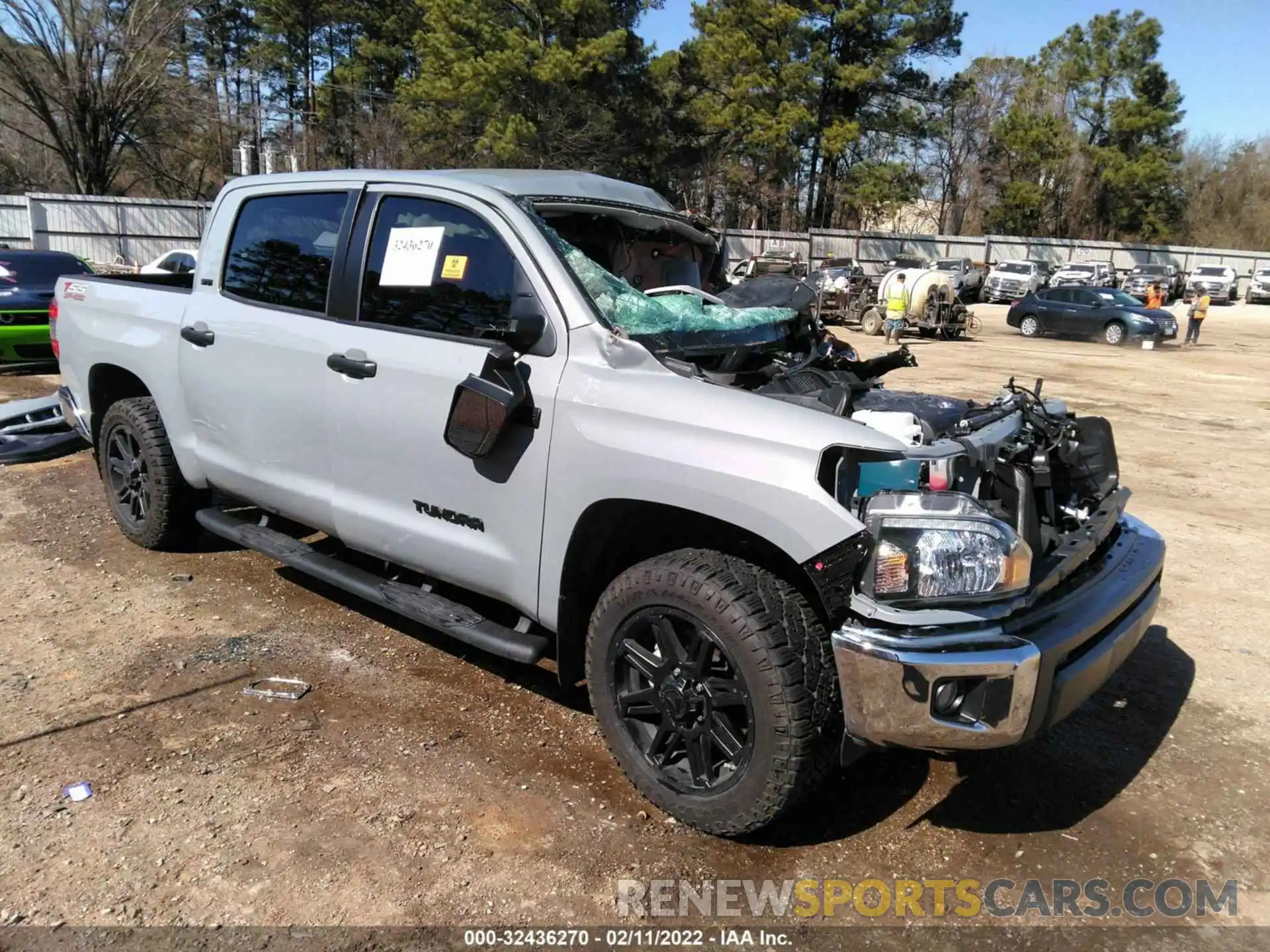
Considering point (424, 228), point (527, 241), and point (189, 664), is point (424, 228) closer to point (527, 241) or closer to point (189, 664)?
point (527, 241)

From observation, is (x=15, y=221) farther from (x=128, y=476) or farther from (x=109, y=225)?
(x=128, y=476)

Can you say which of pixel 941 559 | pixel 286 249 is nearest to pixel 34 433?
pixel 286 249

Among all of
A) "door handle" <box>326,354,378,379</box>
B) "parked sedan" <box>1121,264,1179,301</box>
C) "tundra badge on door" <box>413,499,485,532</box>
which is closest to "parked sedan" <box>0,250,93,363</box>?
"door handle" <box>326,354,378,379</box>

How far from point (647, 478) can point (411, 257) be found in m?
1.44

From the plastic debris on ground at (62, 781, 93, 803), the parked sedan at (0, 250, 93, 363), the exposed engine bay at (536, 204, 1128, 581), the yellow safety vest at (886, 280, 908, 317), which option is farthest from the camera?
A: the yellow safety vest at (886, 280, 908, 317)

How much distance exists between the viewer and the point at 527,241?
10.8 feet

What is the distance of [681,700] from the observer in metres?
2.90

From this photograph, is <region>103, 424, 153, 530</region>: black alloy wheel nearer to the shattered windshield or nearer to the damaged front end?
the shattered windshield

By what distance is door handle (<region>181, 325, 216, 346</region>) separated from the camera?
4.39m

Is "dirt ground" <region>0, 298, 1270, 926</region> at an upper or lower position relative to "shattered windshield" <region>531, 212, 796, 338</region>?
lower

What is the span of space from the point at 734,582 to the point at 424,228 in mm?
1895

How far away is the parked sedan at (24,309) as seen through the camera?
10.8 meters

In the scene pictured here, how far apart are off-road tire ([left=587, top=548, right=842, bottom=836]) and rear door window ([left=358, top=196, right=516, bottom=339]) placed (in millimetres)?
1116

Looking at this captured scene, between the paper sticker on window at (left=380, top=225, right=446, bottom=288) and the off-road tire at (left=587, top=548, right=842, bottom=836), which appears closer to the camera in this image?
the off-road tire at (left=587, top=548, right=842, bottom=836)
